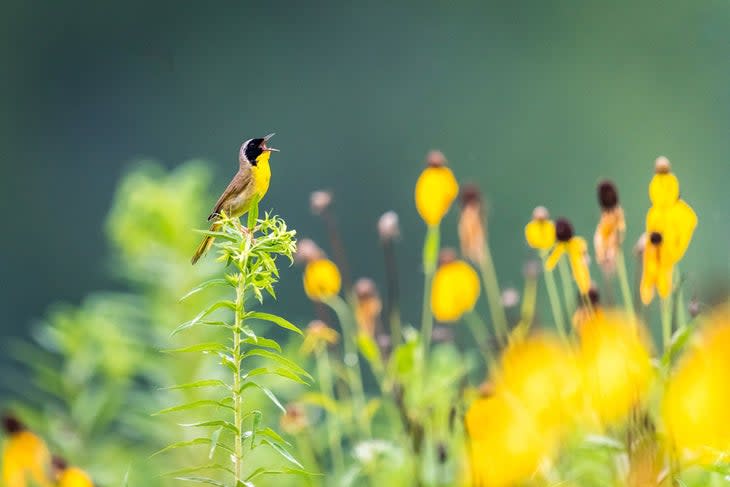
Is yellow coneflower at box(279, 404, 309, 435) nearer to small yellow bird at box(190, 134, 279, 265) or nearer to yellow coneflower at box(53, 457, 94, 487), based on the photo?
yellow coneflower at box(53, 457, 94, 487)

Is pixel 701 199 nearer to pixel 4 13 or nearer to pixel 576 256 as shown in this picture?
pixel 4 13

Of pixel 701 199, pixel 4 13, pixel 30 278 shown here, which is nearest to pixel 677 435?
pixel 701 199

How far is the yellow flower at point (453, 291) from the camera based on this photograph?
833 millimetres

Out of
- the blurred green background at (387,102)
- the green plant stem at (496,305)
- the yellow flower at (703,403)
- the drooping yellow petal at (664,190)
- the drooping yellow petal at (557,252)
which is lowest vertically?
the yellow flower at (703,403)

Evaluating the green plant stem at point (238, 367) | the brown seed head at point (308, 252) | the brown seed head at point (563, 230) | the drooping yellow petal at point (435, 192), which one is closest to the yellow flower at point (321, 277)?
the brown seed head at point (308, 252)

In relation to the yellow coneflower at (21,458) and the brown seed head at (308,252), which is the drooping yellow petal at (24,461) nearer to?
the yellow coneflower at (21,458)

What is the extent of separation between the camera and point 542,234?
2.45 feet

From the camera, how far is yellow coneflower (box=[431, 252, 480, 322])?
0.83 meters

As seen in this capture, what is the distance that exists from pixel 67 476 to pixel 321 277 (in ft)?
0.78

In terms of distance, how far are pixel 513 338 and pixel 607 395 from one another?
0.38 feet

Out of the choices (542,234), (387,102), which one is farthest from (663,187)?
(387,102)

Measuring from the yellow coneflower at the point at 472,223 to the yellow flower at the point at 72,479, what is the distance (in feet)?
1.18

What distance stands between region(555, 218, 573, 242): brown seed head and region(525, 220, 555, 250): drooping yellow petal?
0.04 metres

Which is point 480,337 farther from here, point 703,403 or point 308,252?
point 703,403
